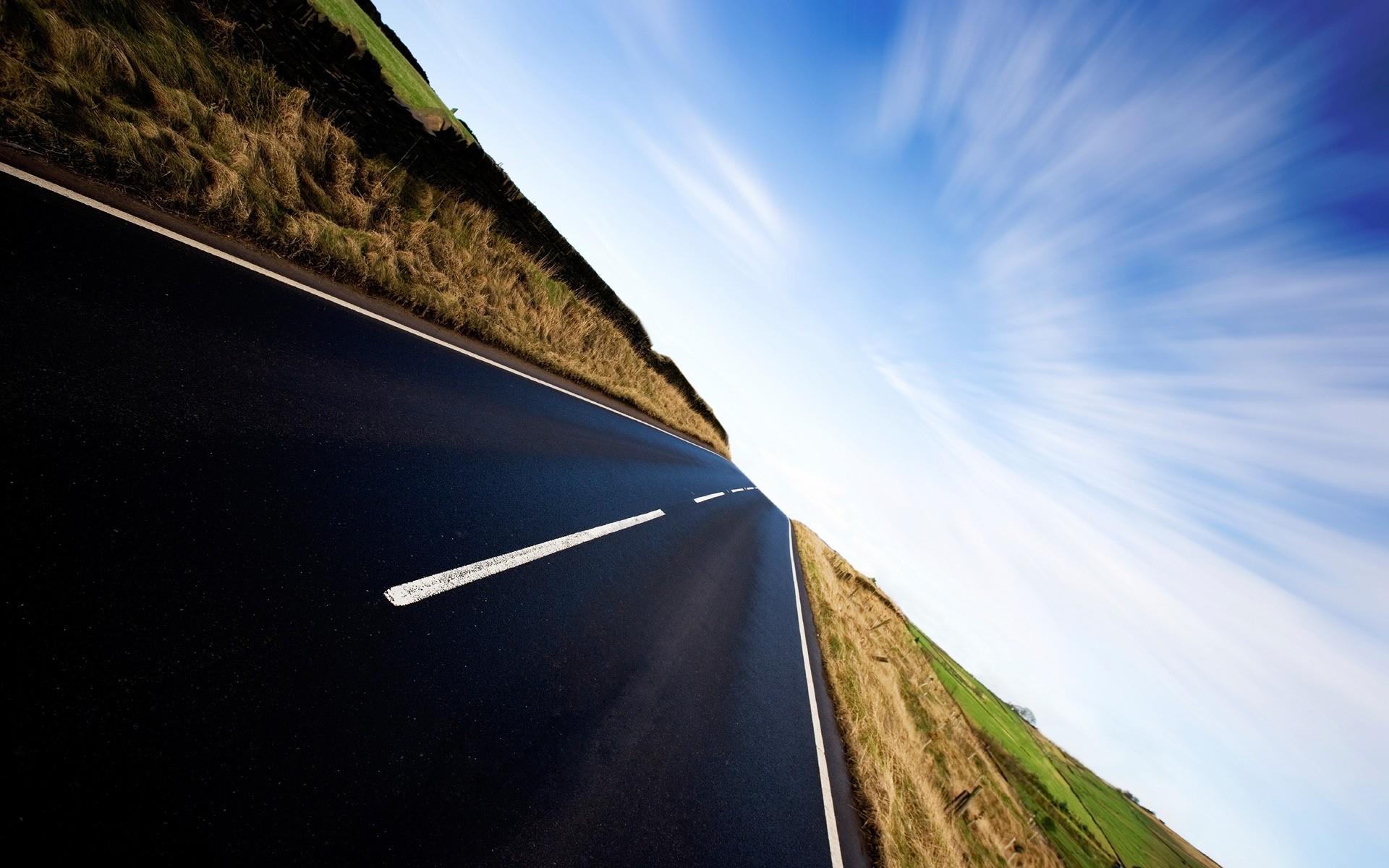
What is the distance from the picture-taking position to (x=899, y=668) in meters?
13.3

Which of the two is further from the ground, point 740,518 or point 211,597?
point 740,518

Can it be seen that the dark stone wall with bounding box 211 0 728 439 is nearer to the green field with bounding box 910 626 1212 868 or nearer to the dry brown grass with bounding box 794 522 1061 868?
the dry brown grass with bounding box 794 522 1061 868

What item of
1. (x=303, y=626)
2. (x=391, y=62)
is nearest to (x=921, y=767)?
(x=303, y=626)

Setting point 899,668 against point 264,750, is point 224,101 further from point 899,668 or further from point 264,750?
point 899,668

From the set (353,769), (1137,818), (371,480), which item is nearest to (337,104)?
(371,480)

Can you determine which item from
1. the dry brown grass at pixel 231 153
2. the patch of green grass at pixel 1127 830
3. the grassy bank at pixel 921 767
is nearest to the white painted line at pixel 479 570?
the grassy bank at pixel 921 767

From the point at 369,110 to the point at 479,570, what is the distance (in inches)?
321

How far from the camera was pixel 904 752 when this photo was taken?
6977 millimetres

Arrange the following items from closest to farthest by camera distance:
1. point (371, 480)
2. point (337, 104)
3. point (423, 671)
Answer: point (423, 671)
point (371, 480)
point (337, 104)

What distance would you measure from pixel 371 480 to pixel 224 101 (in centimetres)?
606

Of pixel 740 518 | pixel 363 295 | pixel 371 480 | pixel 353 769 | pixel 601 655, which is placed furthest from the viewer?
pixel 740 518

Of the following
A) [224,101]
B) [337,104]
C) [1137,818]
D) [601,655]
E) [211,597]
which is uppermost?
[1137,818]

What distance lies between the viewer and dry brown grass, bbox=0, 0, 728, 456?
14.5ft

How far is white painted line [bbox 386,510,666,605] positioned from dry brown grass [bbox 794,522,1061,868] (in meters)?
4.13
